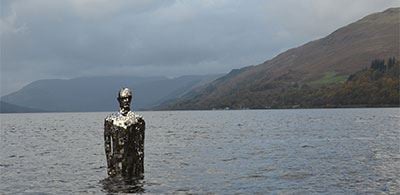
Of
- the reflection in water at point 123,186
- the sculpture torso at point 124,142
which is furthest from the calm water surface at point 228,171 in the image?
the sculpture torso at point 124,142

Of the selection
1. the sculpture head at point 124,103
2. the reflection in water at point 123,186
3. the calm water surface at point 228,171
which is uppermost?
the sculpture head at point 124,103

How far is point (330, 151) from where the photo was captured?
177 feet

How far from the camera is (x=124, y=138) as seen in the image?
25.6 meters

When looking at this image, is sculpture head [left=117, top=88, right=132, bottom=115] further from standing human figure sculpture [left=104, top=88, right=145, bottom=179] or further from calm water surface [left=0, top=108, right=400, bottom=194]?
calm water surface [left=0, top=108, right=400, bottom=194]

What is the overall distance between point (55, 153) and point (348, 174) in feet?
109

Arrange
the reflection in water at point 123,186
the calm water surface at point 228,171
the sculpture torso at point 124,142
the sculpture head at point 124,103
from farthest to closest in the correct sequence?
the calm water surface at point 228,171
the reflection in water at point 123,186
the sculpture head at point 124,103
the sculpture torso at point 124,142

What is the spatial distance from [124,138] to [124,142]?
19cm

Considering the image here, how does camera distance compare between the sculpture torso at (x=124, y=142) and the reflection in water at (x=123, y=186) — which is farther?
the reflection in water at (x=123, y=186)

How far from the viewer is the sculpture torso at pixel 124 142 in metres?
25.6

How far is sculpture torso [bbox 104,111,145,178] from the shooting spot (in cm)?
2559

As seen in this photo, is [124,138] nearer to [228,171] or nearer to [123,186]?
[123,186]

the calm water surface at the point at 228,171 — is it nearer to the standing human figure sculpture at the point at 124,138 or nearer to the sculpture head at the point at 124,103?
the standing human figure sculpture at the point at 124,138

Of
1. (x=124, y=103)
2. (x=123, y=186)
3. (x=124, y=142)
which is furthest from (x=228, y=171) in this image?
(x=124, y=103)

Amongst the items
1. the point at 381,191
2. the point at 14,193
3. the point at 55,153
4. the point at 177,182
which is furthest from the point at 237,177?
the point at 55,153
